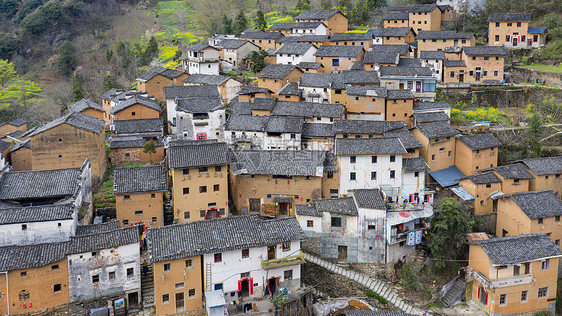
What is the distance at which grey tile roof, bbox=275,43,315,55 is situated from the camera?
131 feet

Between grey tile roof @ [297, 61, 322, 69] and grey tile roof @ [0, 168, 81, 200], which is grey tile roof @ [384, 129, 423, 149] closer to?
grey tile roof @ [297, 61, 322, 69]

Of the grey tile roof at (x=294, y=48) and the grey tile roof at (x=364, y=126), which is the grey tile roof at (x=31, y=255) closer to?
the grey tile roof at (x=364, y=126)

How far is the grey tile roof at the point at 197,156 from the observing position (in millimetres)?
23438

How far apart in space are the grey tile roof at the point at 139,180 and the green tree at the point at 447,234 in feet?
44.0

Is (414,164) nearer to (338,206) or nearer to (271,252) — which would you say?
(338,206)

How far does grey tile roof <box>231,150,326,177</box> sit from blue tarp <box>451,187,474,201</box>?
7584mm

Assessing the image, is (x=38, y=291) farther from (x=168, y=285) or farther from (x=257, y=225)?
(x=257, y=225)

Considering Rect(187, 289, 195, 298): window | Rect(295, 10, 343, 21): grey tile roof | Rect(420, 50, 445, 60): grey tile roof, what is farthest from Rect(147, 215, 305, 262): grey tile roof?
Rect(295, 10, 343, 21): grey tile roof

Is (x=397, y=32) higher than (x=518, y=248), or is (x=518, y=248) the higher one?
(x=397, y=32)

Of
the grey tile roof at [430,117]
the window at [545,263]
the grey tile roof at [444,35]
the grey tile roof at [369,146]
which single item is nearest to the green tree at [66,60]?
the grey tile roof at [444,35]

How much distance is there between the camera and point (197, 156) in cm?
2386

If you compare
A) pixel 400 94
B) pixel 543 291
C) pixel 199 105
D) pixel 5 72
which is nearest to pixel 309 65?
pixel 400 94

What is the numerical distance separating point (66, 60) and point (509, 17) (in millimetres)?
45187

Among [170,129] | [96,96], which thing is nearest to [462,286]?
[170,129]
